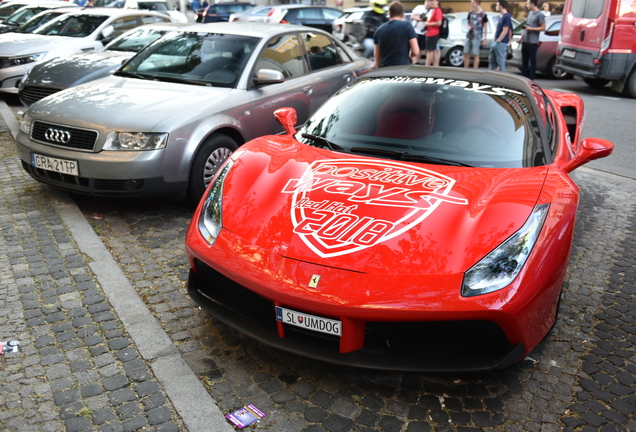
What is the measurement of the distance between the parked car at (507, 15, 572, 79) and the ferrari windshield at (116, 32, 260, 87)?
10638 mm

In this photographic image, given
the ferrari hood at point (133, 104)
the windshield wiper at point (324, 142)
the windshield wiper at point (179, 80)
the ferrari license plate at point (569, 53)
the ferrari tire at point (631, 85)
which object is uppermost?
the windshield wiper at point (324, 142)

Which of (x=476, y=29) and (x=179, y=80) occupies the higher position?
(x=179, y=80)

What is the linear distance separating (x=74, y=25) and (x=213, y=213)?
8766 mm

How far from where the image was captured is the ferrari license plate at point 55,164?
4.95 m

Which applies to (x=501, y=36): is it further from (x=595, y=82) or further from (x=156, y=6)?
(x=156, y=6)

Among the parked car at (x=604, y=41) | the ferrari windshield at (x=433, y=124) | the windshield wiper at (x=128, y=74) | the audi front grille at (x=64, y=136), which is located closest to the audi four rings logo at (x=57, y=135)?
the audi front grille at (x=64, y=136)

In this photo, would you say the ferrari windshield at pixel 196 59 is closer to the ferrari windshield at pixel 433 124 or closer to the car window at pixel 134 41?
the ferrari windshield at pixel 433 124

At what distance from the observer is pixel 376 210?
10.1 feet

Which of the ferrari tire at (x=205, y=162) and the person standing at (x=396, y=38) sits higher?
the person standing at (x=396, y=38)

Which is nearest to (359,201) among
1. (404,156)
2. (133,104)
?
(404,156)

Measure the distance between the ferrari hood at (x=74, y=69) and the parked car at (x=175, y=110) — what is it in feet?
5.88

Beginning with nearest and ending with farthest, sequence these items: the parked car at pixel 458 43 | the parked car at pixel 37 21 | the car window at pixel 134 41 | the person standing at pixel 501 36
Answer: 1. the car window at pixel 134 41
2. the parked car at pixel 37 21
3. the person standing at pixel 501 36
4. the parked car at pixel 458 43

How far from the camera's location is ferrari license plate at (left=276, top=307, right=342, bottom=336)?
2705mm

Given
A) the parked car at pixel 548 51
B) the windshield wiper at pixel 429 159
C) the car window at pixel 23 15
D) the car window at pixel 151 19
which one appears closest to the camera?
the windshield wiper at pixel 429 159
